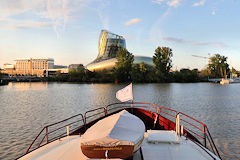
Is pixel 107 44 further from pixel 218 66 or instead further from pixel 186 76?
pixel 218 66

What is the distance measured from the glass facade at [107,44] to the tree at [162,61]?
6077 cm

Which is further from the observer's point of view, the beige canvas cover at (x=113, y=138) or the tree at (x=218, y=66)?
the tree at (x=218, y=66)

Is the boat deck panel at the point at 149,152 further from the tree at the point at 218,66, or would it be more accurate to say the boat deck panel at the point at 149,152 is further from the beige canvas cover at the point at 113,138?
the tree at the point at 218,66

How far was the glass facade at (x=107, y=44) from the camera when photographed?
140500 mm

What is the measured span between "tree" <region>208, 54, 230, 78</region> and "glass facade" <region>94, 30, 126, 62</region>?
68420 mm

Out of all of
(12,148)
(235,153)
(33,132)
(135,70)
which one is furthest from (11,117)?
(135,70)

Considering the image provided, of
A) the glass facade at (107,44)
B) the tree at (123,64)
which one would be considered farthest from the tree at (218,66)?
the glass facade at (107,44)

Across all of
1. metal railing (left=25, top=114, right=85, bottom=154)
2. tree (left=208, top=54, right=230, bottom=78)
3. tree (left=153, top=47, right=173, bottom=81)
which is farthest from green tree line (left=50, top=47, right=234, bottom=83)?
metal railing (left=25, top=114, right=85, bottom=154)

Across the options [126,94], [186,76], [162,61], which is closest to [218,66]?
[186,76]

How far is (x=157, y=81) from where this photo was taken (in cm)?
8850

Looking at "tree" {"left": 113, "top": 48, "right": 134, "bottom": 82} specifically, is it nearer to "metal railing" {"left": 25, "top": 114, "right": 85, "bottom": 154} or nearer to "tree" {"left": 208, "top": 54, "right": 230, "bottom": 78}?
"tree" {"left": 208, "top": 54, "right": 230, "bottom": 78}

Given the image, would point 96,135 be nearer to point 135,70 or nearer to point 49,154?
point 49,154

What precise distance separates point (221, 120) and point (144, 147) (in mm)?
13758

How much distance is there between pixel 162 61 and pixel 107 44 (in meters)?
63.6
